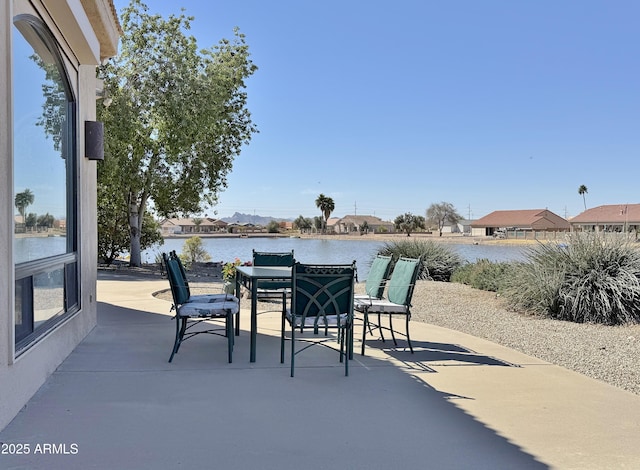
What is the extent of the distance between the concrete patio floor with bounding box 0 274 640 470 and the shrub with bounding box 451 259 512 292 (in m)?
5.85

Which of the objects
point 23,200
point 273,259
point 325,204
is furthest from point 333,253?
point 325,204

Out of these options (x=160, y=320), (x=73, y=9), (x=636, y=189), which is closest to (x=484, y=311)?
(x=160, y=320)

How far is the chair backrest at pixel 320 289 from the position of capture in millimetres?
4723

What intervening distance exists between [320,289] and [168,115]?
13331 mm

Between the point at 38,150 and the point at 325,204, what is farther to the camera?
the point at 325,204

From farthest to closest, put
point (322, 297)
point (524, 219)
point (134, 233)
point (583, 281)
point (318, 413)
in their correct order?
point (524, 219) → point (134, 233) → point (583, 281) → point (322, 297) → point (318, 413)

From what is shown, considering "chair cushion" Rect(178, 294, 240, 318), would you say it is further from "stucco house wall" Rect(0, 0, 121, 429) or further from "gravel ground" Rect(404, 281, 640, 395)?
"gravel ground" Rect(404, 281, 640, 395)

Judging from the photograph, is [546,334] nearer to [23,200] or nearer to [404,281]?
[404,281]

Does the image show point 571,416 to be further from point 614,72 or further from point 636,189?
point 636,189

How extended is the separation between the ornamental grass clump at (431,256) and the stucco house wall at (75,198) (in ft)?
30.8

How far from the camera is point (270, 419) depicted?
3.62m

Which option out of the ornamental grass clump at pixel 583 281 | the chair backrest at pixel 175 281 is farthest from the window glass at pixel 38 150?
the ornamental grass clump at pixel 583 281

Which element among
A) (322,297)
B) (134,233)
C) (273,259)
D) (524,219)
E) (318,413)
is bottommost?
(318,413)

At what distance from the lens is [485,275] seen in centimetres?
1225
